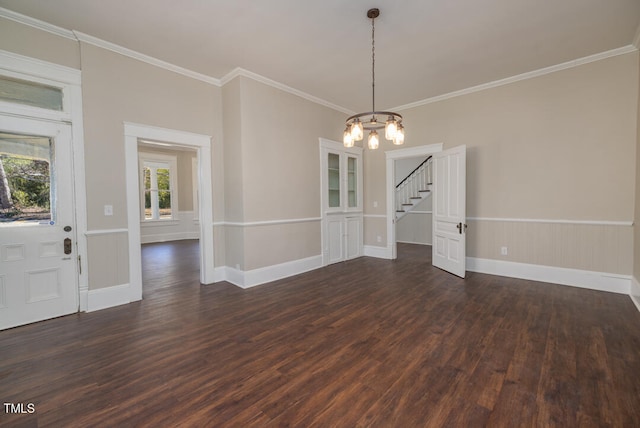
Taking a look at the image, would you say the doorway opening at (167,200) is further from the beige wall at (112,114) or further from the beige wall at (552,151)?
the beige wall at (552,151)

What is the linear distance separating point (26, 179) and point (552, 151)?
6917 mm

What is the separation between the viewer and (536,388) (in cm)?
191

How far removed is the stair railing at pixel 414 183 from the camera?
26.6 feet

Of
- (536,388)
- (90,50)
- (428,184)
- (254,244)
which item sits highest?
(90,50)

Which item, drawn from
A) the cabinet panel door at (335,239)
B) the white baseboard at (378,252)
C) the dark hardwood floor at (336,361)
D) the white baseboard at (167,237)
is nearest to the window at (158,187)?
the white baseboard at (167,237)

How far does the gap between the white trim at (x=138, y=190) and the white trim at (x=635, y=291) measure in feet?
18.6

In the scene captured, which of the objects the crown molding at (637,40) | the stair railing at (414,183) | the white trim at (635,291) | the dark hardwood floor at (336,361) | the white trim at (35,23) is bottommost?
the dark hardwood floor at (336,361)

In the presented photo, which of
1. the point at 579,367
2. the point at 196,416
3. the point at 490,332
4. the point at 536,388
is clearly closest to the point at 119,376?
the point at 196,416

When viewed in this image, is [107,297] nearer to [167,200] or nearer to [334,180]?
[334,180]

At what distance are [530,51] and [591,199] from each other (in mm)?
2254

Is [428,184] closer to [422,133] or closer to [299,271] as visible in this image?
[422,133]

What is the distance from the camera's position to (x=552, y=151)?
418 cm

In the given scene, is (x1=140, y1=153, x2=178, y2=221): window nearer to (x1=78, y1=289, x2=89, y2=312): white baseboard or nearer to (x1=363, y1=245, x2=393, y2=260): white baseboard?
(x1=78, y1=289, x2=89, y2=312): white baseboard

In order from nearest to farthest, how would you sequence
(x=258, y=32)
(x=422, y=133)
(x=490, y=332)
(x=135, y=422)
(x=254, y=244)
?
(x=135, y=422) < (x=490, y=332) < (x=258, y=32) < (x=254, y=244) < (x=422, y=133)
